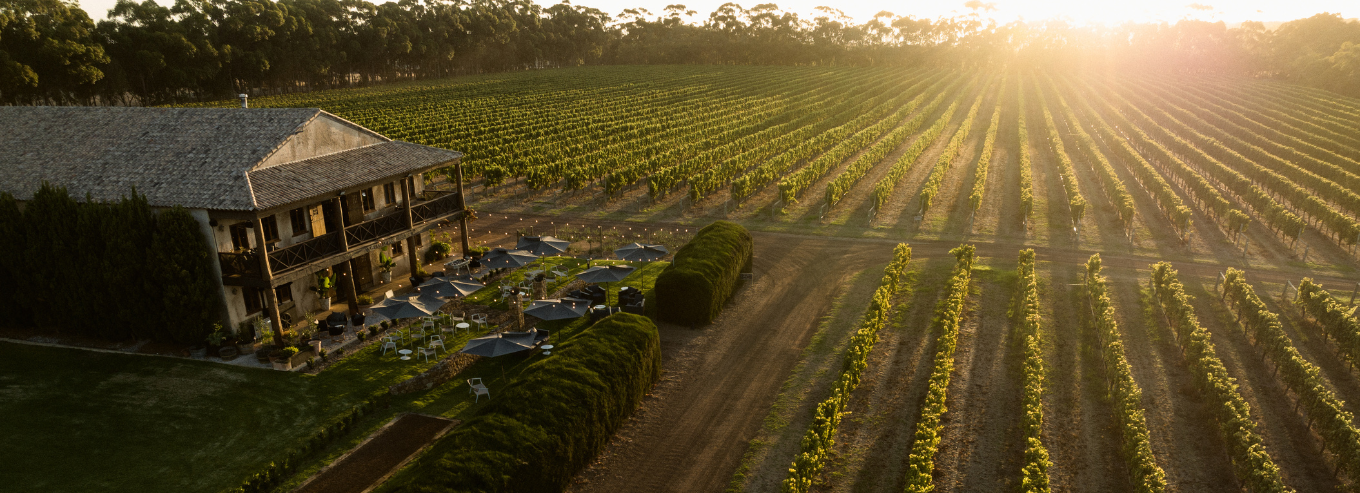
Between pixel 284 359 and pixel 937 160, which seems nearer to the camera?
pixel 284 359

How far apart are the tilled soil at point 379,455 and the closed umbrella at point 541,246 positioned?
33.3 feet

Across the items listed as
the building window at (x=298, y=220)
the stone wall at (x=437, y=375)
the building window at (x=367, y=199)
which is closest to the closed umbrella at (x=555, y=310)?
the stone wall at (x=437, y=375)

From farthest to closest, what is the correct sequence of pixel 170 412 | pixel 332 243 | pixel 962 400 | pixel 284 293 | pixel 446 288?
1. pixel 284 293
2. pixel 332 243
3. pixel 446 288
4. pixel 962 400
5. pixel 170 412

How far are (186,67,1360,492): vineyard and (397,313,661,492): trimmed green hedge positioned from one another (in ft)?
4.07

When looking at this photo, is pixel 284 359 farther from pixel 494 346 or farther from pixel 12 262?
pixel 12 262

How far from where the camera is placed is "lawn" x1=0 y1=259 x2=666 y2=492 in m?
16.5

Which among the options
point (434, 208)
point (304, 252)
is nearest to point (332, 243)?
point (304, 252)

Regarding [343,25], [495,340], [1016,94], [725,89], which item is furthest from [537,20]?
[495,340]

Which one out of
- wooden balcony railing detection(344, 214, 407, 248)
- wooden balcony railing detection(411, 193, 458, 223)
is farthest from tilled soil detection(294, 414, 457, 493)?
wooden balcony railing detection(411, 193, 458, 223)

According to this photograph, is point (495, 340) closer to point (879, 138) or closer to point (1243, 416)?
point (1243, 416)

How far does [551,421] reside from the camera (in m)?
15.2

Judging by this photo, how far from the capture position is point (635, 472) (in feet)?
55.3

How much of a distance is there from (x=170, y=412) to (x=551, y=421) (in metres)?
11.8

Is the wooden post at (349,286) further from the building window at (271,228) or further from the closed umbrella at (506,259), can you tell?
the closed umbrella at (506,259)
